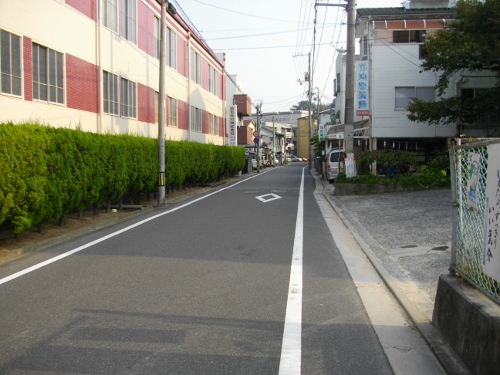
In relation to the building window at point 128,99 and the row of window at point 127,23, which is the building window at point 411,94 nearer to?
the row of window at point 127,23

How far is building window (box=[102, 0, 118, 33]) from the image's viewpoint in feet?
60.2

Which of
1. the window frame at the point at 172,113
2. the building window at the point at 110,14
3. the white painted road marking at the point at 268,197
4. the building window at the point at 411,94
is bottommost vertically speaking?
the white painted road marking at the point at 268,197

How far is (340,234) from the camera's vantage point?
1173cm

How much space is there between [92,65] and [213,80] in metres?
21.1

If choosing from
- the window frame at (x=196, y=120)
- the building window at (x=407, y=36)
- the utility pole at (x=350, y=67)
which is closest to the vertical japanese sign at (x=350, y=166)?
the utility pole at (x=350, y=67)

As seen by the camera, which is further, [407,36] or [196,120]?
[196,120]

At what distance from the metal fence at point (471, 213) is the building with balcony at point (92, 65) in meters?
11.1

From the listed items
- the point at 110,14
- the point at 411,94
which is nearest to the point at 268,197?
the point at 110,14

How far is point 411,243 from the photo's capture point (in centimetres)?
991

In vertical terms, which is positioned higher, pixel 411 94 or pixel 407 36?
pixel 407 36

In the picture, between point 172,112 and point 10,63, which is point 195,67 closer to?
point 172,112

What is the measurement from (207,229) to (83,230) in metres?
2.97

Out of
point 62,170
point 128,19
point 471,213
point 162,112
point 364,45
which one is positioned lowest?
point 471,213

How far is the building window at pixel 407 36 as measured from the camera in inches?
1054
